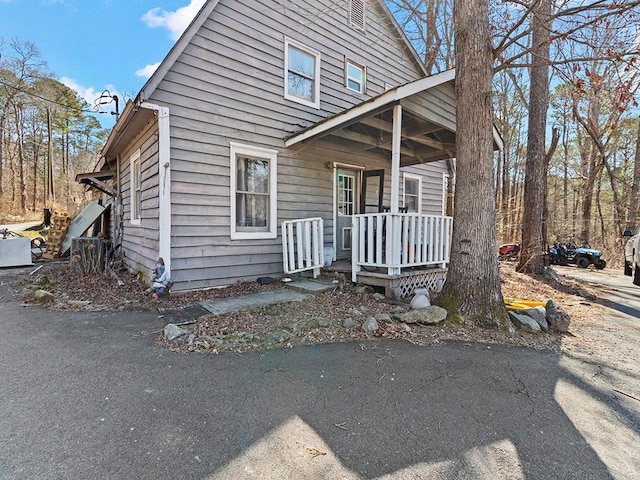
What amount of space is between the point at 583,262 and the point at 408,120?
30.6ft

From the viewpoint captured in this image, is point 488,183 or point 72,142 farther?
point 72,142

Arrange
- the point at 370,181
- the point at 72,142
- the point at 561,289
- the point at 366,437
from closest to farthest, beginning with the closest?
the point at 366,437
the point at 561,289
the point at 370,181
the point at 72,142

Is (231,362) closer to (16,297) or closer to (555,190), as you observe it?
(16,297)

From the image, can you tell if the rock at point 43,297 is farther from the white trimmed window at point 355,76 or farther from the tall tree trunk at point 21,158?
the tall tree trunk at point 21,158

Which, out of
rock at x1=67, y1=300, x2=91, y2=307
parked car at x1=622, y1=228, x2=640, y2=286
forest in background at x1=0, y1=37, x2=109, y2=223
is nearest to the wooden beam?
rock at x1=67, y1=300, x2=91, y2=307

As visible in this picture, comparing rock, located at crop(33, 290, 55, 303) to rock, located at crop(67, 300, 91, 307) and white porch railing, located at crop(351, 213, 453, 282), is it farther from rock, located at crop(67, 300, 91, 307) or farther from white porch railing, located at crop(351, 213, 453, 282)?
white porch railing, located at crop(351, 213, 453, 282)

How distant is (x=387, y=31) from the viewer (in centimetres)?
862

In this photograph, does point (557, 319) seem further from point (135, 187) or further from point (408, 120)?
point (135, 187)

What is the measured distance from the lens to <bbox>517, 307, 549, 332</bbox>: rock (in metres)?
3.97

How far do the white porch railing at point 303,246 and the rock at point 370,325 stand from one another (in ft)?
7.69

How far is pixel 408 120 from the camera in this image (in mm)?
5977

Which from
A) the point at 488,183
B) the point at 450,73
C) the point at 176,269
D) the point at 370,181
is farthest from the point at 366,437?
the point at 370,181

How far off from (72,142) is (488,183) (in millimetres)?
33013

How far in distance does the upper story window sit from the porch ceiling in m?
3.21
